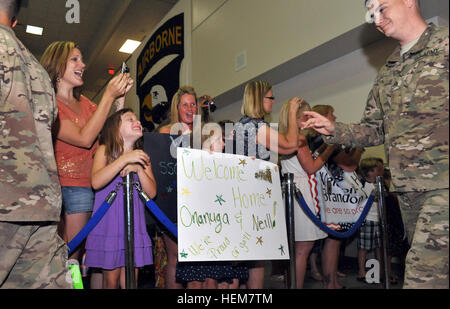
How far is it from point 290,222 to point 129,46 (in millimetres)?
7206

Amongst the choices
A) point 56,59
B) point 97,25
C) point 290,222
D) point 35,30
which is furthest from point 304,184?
point 97,25

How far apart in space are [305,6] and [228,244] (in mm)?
3384

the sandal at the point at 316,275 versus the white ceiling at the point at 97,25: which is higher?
the white ceiling at the point at 97,25

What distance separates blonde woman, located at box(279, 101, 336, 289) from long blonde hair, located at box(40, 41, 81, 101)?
155 cm

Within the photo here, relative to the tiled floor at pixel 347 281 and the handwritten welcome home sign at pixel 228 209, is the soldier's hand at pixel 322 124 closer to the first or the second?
the handwritten welcome home sign at pixel 228 209

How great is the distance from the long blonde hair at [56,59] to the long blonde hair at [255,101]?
122 centimetres

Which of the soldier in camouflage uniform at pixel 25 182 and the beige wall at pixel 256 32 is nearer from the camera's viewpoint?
the soldier in camouflage uniform at pixel 25 182

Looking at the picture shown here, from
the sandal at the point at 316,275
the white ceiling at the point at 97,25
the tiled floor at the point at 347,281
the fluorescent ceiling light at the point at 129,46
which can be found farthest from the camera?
the fluorescent ceiling light at the point at 129,46

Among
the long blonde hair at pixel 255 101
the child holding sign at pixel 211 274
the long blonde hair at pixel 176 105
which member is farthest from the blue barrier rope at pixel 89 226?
the long blonde hair at pixel 255 101

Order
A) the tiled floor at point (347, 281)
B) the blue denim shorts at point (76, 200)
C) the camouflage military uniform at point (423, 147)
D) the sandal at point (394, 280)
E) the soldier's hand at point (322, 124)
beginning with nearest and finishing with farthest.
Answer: the camouflage military uniform at point (423, 147) < the soldier's hand at point (322, 124) < the blue denim shorts at point (76, 200) < the tiled floor at point (347, 281) < the sandal at point (394, 280)

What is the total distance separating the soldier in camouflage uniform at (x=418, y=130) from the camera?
1467mm

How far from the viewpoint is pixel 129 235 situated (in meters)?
2.08
